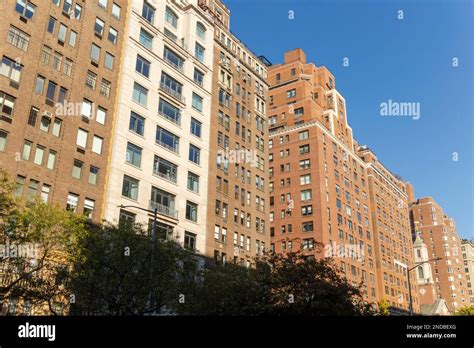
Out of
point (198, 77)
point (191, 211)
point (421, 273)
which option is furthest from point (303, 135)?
point (421, 273)

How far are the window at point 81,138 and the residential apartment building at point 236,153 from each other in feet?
60.6

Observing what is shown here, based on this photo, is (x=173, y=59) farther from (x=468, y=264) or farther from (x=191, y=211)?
(x=468, y=264)

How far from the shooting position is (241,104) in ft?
235

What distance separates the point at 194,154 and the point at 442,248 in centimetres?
14791

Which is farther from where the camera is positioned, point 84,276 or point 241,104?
point 241,104

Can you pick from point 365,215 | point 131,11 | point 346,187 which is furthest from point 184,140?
point 365,215

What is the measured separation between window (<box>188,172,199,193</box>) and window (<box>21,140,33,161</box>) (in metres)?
20.1

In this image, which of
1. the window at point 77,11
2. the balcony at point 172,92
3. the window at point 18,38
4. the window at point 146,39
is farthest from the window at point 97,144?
the window at point 146,39

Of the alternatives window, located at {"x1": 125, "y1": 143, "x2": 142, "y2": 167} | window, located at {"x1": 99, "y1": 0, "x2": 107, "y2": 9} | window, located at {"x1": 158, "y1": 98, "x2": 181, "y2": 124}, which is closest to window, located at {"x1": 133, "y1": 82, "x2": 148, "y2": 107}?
window, located at {"x1": 158, "y1": 98, "x2": 181, "y2": 124}

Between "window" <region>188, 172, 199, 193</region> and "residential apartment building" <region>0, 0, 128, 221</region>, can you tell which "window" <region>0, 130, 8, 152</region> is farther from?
"window" <region>188, 172, 199, 193</region>

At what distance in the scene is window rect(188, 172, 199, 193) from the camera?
56.0m

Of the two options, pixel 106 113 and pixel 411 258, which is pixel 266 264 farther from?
pixel 411 258

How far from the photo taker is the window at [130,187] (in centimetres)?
4727

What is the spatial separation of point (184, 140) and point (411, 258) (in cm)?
9346
